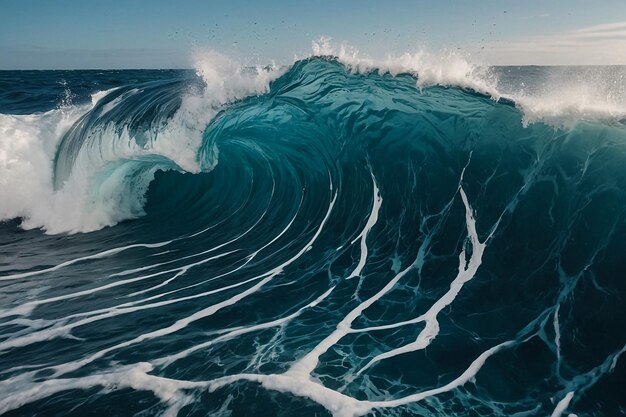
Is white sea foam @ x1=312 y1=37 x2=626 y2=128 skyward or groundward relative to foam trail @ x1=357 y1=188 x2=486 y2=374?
skyward

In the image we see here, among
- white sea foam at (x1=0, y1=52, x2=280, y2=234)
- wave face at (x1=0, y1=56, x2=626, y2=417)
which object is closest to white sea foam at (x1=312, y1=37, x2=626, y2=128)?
wave face at (x1=0, y1=56, x2=626, y2=417)

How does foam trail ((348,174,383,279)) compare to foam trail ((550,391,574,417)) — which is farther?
foam trail ((348,174,383,279))

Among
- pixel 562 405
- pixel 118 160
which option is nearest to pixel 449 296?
pixel 562 405

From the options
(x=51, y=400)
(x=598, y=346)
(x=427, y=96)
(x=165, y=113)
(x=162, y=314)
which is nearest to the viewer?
(x=51, y=400)

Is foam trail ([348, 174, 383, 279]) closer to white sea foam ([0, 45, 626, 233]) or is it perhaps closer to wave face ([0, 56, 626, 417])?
wave face ([0, 56, 626, 417])

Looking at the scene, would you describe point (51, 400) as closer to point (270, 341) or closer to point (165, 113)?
point (270, 341)

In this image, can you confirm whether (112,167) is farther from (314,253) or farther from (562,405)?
(562,405)

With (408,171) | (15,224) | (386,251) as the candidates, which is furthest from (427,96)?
(15,224)

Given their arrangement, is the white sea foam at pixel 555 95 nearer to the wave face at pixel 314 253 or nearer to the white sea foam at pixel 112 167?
the wave face at pixel 314 253

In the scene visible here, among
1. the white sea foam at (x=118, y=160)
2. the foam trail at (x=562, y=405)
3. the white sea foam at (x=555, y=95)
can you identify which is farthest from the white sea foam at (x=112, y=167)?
the foam trail at (x=562, y=405)
